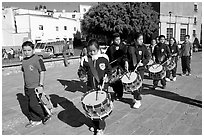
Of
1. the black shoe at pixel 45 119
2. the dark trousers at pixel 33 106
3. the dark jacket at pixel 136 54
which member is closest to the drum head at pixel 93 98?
the dark trousers at pixel 33 106

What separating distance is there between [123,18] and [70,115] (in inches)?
977

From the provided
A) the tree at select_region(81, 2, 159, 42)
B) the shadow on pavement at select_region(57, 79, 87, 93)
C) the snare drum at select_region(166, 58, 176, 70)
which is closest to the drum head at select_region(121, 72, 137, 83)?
the shadow on pavement at select_region(57, 79, 87, 93)

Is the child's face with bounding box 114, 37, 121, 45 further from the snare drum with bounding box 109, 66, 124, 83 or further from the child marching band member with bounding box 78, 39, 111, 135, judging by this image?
the child marching band member with bounding box 78, 39, 111, 135

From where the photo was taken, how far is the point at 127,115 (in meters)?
4.52

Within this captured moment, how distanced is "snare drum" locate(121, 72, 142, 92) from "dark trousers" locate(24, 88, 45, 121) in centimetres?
183

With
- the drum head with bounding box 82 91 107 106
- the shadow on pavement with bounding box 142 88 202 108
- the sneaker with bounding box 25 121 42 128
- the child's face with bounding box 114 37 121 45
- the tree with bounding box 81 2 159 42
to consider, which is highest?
the tree with bounding box 81 2 159 42

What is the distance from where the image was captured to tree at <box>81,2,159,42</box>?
2780cm

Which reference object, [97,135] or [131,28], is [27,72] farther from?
[131,28]

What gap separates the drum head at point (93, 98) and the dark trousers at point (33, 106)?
3.99 ft

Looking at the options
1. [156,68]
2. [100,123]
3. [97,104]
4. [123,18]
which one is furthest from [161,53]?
[123,18]

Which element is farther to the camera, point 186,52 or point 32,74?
point 186,52

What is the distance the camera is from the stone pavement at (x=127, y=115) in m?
3.84

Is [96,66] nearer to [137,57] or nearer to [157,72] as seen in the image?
[137,57]

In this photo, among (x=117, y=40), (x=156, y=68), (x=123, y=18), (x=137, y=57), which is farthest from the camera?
(x=123, y=18)
